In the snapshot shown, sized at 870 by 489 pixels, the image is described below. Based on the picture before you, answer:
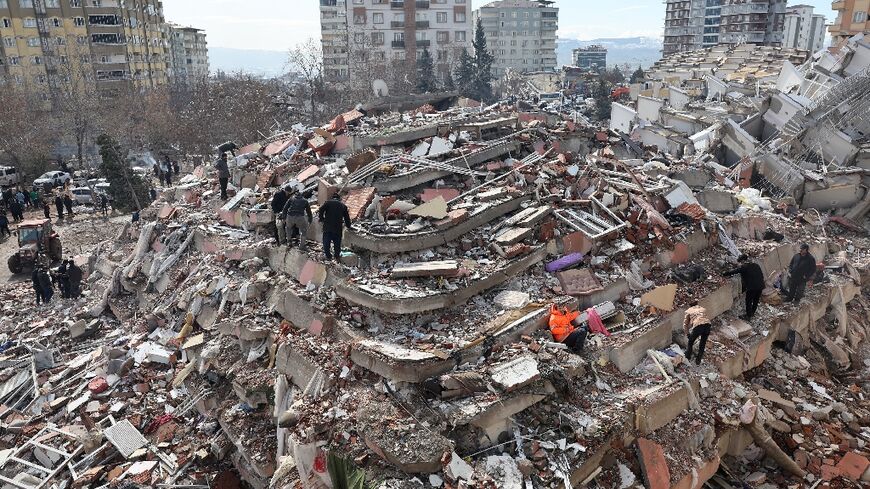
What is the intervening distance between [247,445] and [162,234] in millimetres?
6921

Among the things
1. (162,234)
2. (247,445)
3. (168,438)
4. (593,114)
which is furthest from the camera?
(593,114)

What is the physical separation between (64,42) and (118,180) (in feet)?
91.9

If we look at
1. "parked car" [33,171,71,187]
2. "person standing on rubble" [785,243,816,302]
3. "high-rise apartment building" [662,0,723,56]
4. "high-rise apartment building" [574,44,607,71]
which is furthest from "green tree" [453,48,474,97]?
"high-rise apartment building" [574,44,607,71]

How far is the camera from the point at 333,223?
8.59 meters

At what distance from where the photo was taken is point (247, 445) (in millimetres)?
7156

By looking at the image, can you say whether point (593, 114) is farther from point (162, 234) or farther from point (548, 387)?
point (548, 387)

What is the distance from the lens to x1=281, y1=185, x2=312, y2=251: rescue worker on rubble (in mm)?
9242

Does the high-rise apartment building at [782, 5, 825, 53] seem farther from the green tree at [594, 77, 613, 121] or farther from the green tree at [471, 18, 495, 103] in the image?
the green tree at [471, 18, 495, 103]

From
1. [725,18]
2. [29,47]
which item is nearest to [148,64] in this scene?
[29,47]

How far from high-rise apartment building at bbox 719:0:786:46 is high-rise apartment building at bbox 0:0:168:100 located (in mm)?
60197

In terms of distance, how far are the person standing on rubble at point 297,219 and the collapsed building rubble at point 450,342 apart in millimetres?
303

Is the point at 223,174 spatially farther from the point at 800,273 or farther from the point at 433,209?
the point at 800,273

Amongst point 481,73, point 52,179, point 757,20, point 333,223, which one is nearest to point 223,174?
point 333,223

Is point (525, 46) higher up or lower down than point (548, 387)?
higher up
